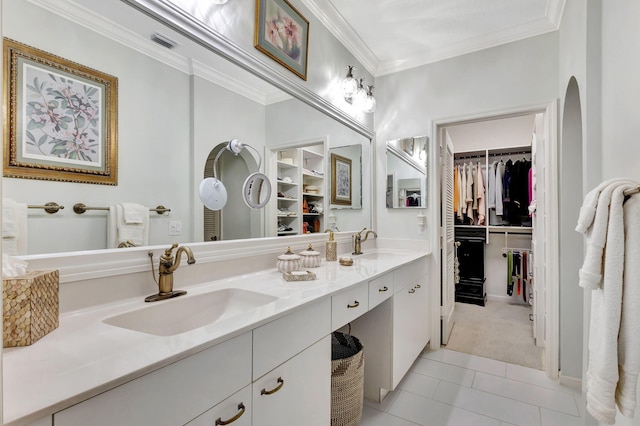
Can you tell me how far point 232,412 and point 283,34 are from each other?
6.17 feet

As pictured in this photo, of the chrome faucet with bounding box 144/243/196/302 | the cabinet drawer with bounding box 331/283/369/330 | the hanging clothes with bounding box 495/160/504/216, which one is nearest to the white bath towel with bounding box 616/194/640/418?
the cabinet drawer with bounding box 331/283/369/330

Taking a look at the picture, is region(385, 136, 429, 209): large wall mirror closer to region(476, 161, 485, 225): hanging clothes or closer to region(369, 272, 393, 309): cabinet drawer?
region(369, 272, 393, 309): cabinet drawer

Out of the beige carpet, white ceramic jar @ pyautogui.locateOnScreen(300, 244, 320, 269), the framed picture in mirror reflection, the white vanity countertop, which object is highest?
the framed picture in mirror reflection

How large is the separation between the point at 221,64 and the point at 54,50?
0.68 meters

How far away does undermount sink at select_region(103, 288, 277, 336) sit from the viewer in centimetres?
109

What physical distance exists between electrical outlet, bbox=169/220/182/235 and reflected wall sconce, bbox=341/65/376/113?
Result: 5.67 feet

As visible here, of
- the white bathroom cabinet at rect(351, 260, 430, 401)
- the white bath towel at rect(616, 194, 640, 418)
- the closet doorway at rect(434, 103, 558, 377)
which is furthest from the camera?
the closet doorway at rect(434, 103, 558, 377)

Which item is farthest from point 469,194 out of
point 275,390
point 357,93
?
point 275,390

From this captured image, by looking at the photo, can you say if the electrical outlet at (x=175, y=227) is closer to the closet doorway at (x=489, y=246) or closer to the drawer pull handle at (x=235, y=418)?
the drawer pull handle at (x=235, y=418)

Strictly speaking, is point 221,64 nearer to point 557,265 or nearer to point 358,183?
point 358,183

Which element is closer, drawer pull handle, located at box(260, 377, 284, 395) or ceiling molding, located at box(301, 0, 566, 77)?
drawer pull handle, located at box(260, 377, 284, 395)

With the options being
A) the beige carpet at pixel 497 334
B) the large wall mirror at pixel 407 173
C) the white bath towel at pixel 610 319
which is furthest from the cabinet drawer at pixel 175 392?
the beige carpet at pixel 497 334

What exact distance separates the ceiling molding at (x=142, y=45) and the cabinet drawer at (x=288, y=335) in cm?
114

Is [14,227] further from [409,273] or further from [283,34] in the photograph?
[409,273]
